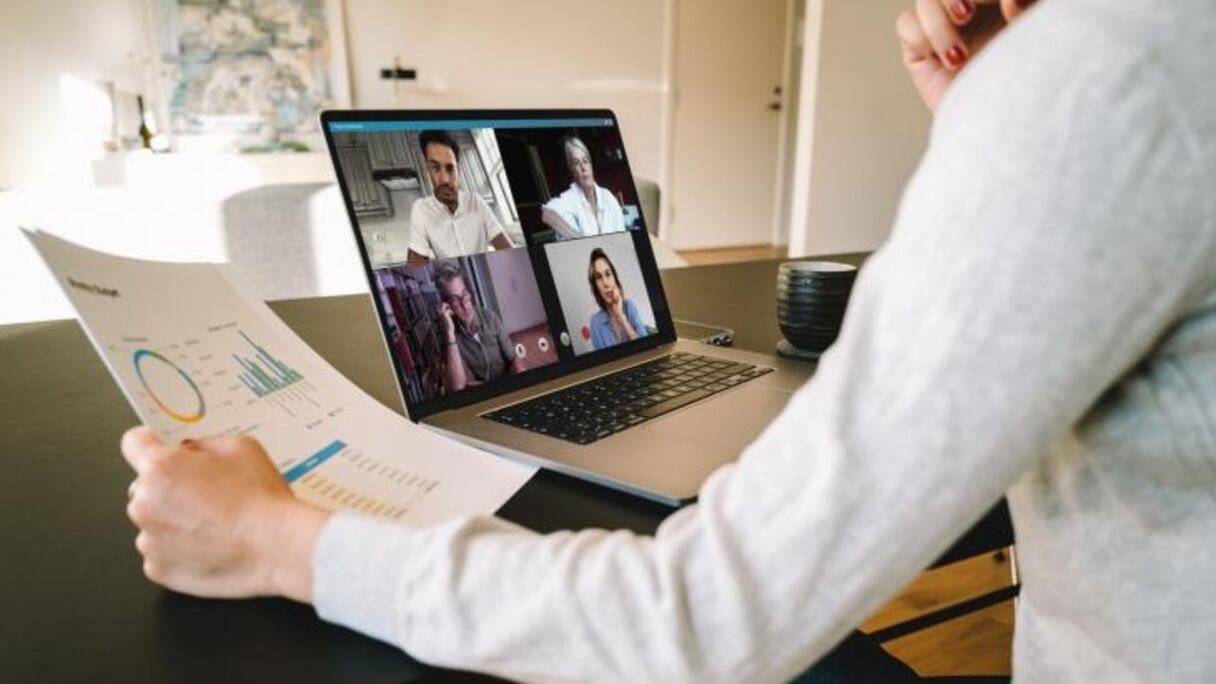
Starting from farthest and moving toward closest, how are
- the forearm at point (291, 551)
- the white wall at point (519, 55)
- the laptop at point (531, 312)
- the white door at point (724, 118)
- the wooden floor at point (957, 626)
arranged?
the white door at point (724, 118), the white wall at point (519, 55), the wooden floor at point (957, 626), the laptop at point (531, 312), the forearm at point (291, 551)

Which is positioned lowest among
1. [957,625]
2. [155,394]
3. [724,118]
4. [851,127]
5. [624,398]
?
[957,625]

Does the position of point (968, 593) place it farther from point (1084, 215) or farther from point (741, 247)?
point (741, 247)

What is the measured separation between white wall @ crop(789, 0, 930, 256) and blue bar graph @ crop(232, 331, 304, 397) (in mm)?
3850

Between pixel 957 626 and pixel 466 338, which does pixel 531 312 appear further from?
pixel 957 626

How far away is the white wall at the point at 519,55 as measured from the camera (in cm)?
485

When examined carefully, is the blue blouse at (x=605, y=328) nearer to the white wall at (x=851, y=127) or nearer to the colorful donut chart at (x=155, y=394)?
the colorful donut chart at (x=155, y=394)

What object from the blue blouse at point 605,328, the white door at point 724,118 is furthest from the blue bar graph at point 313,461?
the white door at point 724,118

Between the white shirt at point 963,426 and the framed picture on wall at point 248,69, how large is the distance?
15.0 feet

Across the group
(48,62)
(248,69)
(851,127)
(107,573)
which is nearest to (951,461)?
(107,573)

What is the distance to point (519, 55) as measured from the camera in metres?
5.20

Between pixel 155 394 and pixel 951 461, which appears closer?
pixel 951 461

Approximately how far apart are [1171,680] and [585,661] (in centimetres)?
33

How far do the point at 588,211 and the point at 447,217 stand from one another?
198 mm

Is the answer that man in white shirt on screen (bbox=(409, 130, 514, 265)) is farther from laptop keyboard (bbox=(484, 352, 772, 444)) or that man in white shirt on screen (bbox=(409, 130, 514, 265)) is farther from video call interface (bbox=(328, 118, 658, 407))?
laptop keyboard (bbox=(484, 352, 772, 444))
